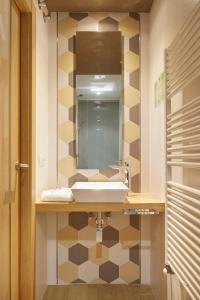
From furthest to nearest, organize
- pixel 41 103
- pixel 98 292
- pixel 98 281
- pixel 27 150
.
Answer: pixel 98 281 → pixel 98 292 → pixel 41 103 → pixel 27 150

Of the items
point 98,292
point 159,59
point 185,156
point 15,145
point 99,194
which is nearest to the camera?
point 185,156

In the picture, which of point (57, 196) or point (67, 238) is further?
point (67, 238)

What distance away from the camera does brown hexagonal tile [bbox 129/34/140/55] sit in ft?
8.91

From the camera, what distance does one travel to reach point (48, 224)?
106 inches

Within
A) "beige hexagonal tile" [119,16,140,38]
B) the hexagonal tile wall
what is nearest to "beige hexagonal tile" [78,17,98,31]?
the hexagonal tile wall

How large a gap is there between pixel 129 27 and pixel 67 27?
0.57 metres

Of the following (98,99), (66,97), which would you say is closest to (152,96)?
(98,99)

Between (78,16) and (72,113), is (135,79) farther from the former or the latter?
(78,16)

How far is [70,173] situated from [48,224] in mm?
505

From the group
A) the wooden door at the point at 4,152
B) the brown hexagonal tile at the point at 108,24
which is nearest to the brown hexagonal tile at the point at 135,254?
the wooden door at the point at 4,152

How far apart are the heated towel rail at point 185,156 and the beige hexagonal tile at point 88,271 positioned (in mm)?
1106

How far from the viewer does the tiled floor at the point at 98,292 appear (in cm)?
246

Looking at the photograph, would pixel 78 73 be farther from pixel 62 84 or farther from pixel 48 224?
pixel 48 224

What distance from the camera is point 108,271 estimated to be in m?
2.69
